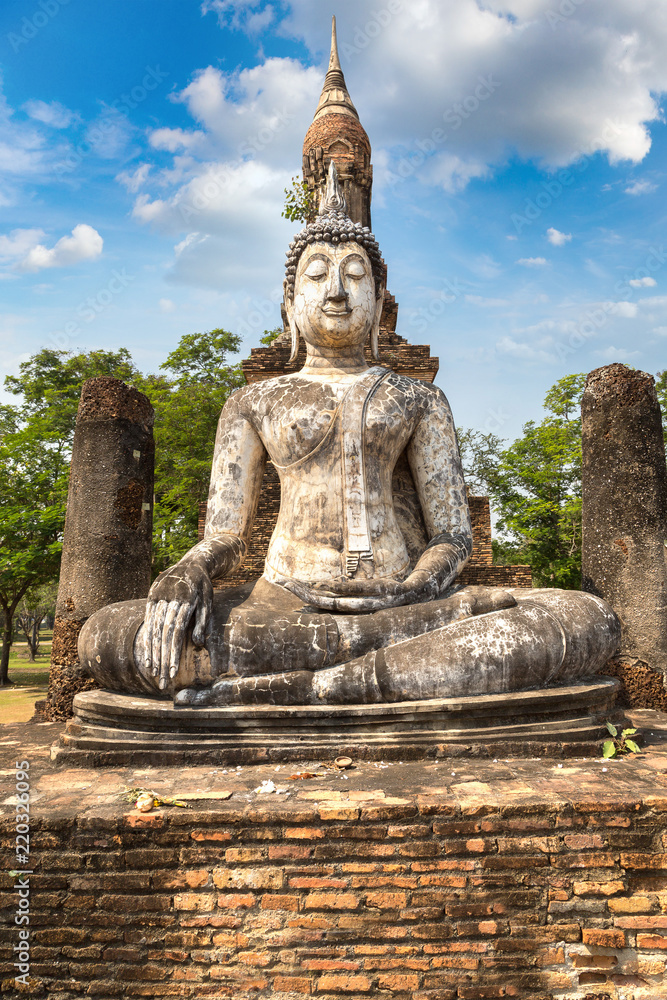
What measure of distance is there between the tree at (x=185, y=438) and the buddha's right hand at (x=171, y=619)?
1224 centimetres

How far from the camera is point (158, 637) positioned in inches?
132

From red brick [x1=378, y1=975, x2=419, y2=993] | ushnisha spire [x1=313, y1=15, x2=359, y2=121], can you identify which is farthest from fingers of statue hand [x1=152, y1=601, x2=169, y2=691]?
ushnisha spire [x1=313, y1=15, x2=359, y2=121]

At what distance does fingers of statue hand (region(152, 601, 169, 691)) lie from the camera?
332 cm

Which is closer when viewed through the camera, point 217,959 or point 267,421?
point 217,959

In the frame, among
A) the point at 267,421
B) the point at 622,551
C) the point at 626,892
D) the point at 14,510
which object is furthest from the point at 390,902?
the point at 14,510

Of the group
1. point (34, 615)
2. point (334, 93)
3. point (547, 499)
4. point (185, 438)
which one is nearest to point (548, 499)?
point (547, 499)

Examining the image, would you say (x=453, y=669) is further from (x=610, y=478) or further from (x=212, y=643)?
(x=610, y=478)

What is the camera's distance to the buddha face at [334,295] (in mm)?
4359

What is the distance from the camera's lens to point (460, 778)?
298cm

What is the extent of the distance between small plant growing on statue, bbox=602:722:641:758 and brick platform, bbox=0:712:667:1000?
1.90 ft

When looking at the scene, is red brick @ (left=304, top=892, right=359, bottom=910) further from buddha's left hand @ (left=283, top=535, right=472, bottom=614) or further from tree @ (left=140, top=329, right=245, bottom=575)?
tree @ (left=140, top=329, right=245, bottom=575)

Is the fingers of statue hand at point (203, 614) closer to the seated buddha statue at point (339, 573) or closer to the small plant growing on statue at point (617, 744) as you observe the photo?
the seated buddha statue at point (339, 573)

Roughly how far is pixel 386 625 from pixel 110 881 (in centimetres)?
166

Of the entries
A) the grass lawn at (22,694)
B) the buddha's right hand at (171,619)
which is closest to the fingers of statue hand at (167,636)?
the buddha's right hand at (171,619)
